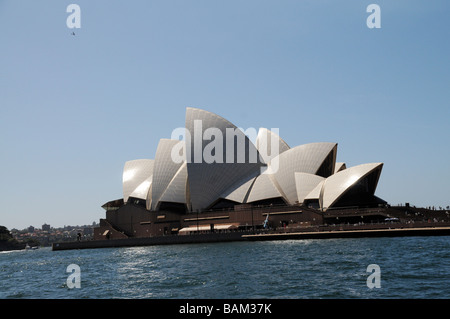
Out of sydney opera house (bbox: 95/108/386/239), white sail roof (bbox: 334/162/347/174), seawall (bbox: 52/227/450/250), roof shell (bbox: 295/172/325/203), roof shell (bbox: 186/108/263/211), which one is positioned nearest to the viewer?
seawall (bbox: 52/227/450/250)

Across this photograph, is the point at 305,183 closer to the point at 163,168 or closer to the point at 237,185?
the point at 237,185

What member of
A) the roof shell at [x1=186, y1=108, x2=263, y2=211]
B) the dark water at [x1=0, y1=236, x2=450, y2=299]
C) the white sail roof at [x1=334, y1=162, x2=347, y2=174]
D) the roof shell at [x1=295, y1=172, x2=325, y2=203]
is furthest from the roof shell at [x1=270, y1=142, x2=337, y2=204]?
the dark water at [x1=0, y1=236, x2=450, y2=299]

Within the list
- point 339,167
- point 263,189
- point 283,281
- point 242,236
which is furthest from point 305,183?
point 283,281

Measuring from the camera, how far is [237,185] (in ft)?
252

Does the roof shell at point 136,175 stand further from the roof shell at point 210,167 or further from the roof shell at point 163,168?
the roof shell at point 210,167

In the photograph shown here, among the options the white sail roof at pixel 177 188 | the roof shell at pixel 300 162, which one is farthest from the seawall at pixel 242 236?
the roof shell at pixel 300 162

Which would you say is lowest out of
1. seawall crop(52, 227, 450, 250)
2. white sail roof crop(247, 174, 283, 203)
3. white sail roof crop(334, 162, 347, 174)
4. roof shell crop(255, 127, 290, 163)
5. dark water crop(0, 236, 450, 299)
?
seawall crop(52, 227, 450, 250)

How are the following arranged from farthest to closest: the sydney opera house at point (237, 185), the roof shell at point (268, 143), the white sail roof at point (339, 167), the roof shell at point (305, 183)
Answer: the roof shell at point (268, 143)
the white sail roof at point (339, 167)
the roof shell at point (305, 183)
the sydney opera house at point (237, 185)

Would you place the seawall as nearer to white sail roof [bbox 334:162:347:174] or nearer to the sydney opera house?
the sydney opera house

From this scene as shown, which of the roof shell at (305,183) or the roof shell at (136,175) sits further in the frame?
the roof shell at (136,175)

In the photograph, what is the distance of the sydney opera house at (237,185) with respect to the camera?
67500 millimetres

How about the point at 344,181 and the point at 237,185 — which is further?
the point at 237,185

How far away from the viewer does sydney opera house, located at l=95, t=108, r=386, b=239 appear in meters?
67.5
